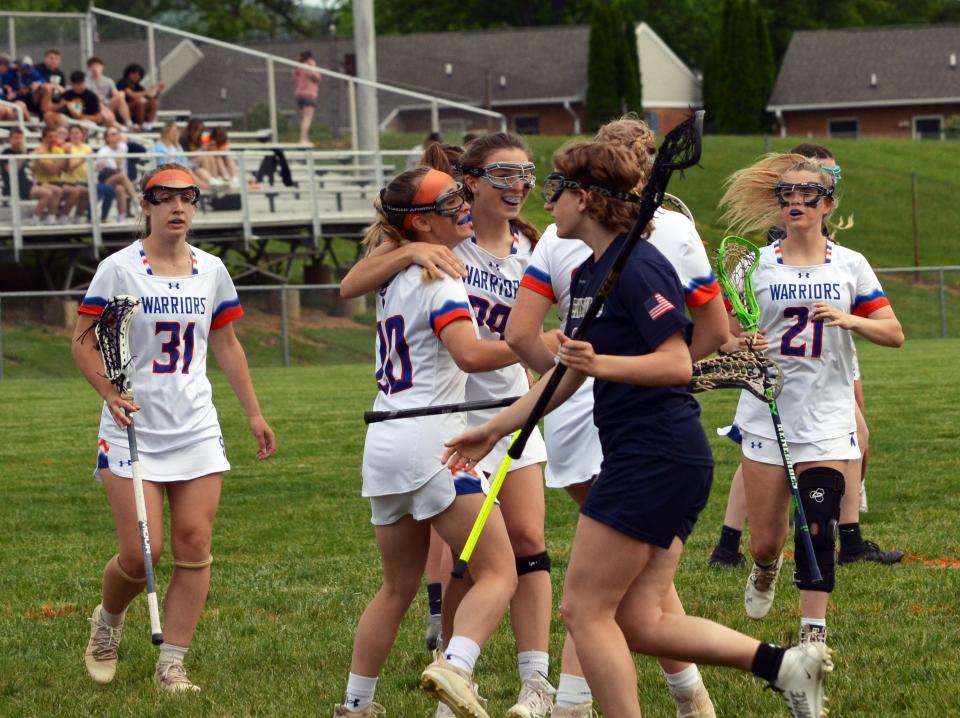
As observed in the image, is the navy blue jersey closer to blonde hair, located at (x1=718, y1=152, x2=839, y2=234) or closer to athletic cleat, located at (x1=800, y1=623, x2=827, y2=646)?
athletic cleat, located at (x1=800, y1=623, x2=827, y2=646)

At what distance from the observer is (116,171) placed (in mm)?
24203

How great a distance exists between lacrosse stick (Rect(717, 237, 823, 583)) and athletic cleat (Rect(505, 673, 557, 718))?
1.24 metres

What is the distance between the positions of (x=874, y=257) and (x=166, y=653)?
34434 mm

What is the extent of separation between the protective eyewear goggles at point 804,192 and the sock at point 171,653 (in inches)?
130

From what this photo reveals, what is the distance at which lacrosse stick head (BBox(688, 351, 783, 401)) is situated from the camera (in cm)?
512

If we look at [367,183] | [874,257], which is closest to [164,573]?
[367,183]

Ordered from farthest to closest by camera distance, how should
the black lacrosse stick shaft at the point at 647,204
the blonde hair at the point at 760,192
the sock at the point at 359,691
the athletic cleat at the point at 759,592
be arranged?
the blonde hair at the point at 760,192 < the athletic cleat at the point at 759,592 < the sock at the point at 359,691 < the black lacrosse stick shaft at the point at 647,204

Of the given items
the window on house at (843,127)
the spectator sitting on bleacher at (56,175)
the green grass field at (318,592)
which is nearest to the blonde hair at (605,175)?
the green grass field at (318,592)

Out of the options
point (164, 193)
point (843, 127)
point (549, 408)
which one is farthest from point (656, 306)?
point (843, 127)

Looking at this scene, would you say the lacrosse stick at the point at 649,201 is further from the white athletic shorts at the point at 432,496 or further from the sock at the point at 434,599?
the sock at the point at 434,599

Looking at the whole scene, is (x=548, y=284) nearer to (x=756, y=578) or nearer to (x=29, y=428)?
(x=756, y=578)

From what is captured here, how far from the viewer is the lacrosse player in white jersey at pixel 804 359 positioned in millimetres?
6949

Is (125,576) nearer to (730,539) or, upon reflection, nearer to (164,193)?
(164,193)

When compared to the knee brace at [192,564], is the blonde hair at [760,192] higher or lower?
higher
